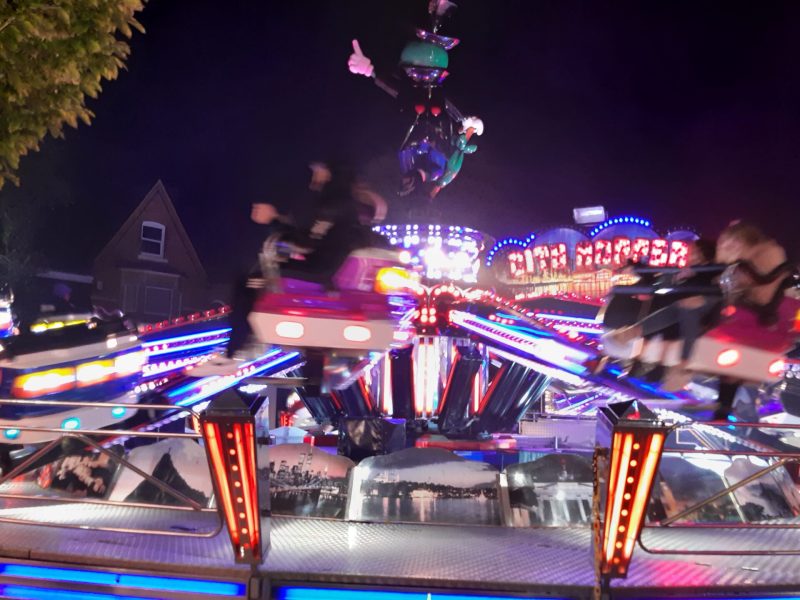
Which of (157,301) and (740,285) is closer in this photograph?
(740,285)

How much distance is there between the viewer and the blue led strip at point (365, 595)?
10.6 ft

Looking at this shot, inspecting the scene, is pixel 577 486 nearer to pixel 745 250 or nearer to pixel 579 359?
pixel 579 359

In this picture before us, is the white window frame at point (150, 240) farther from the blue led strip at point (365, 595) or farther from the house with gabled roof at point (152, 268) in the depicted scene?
the blue led strip at point (365, 595)

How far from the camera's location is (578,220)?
23125mm

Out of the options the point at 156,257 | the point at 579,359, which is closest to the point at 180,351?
the point at 579,359

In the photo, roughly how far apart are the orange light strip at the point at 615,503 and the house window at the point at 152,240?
58.2 ft

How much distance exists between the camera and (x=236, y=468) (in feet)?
10.9

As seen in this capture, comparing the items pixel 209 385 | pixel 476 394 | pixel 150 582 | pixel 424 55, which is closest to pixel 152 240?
pixel 424 55

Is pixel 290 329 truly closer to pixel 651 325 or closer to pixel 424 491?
pixel 424 491

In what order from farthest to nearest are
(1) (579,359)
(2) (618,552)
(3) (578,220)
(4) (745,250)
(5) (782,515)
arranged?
(3) (578,220), (1) (579,359), (5) (782,515), (4) (745,250), (2) (618,552)

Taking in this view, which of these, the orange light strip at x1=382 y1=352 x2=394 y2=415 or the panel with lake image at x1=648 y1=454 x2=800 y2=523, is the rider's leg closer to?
the panel with lake image at x1=648 y1=454 x2=800 y2=523

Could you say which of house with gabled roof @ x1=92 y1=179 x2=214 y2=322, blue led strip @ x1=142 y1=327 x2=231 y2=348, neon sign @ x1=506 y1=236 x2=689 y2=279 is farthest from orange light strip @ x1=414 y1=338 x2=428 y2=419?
house with gabled roof @ x1=92 y1=179 x2=214 y2=322

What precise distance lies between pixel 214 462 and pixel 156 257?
1688cm

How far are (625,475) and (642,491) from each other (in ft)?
0.40
